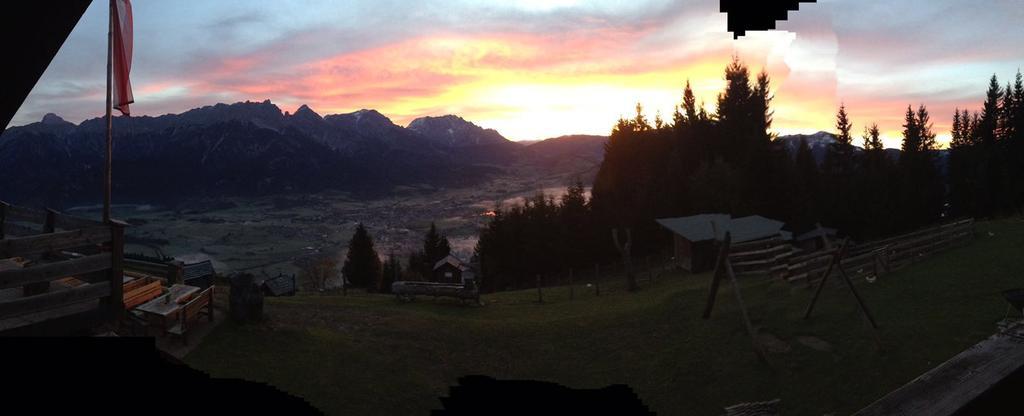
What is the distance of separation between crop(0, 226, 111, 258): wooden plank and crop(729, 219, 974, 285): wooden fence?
19063 mm

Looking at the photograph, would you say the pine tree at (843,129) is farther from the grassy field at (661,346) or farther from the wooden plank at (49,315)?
the wooden plank at (49,315)

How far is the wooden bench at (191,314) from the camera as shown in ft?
37.1

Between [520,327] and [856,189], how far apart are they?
148 feet

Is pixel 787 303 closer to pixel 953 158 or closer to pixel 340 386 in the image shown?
pixel 340 386

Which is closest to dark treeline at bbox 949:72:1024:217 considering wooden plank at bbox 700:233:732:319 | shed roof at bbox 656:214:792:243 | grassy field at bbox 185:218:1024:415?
shed roof at bbox 656:214:792:243

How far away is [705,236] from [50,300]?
34328 mm

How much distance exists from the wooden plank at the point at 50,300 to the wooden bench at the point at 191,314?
246 cm

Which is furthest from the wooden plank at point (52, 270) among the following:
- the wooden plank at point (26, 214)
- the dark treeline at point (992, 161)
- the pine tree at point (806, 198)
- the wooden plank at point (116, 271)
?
the dark treeline at point (992, 161)

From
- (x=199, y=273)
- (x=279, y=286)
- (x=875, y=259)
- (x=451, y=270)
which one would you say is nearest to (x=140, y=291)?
(x=875, y=259)

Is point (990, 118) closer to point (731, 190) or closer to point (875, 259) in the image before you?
point (731, 190)

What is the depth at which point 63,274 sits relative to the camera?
8.42 meters

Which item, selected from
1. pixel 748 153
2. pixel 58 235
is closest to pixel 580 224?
pixel 748 153

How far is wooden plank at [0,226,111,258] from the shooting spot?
790 cm

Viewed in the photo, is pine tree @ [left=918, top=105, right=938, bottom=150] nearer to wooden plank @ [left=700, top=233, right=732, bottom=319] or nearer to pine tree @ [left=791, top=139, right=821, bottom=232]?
pine tree @ [left=791, top=139, right=821, bottom=232]
